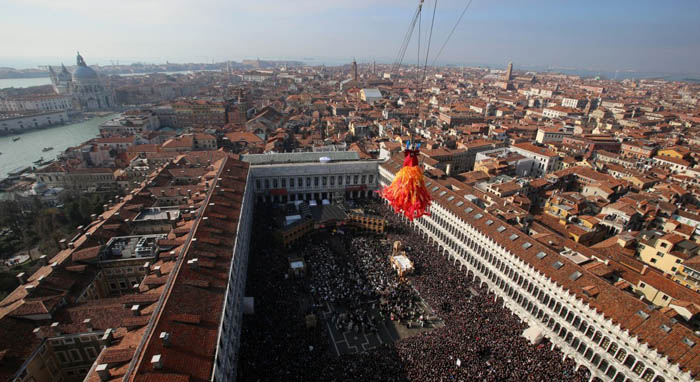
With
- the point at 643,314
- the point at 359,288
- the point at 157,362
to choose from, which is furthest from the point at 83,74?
the point at 643,314

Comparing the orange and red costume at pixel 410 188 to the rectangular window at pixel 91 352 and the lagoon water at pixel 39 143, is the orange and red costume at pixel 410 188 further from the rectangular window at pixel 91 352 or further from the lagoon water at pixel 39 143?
the lagoon water at pixel 39 143

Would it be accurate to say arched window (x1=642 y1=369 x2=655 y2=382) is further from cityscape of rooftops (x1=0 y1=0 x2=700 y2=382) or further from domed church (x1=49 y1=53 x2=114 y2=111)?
domed church (x1=49 y1=53 x2=114 y2=111)

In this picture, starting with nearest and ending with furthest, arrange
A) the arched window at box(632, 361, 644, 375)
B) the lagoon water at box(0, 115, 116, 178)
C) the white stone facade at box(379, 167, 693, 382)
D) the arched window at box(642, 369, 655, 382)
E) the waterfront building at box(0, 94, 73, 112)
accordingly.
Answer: the arched window at box(642, 369, 655, 382) < the arched window at box(632, 361, 644, 375) < the white stone facade at box(379, 167, 693, 382) < the lagoon water at box(0, 115, 116, 178) < the waterfront building at box(0, 94, 73, 112)

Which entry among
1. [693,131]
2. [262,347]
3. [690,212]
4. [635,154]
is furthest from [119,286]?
[693,131]

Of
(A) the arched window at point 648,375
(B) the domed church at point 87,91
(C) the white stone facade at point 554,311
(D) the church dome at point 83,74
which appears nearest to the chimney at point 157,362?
(C) the white stone facade at point 554,311

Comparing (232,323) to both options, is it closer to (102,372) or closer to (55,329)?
(102,372)

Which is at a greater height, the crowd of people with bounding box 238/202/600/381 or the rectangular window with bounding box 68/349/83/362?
the rectangular window with bounding box 68/349/83/362

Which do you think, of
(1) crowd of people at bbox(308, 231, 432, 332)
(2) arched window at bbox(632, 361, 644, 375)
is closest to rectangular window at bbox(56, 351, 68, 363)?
(1) crowd of people at bbox(308, 231, 432, 332)

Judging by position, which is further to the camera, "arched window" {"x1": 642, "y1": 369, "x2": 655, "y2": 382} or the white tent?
the white tent

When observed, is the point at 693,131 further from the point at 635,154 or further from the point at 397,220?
the point at 397,220
